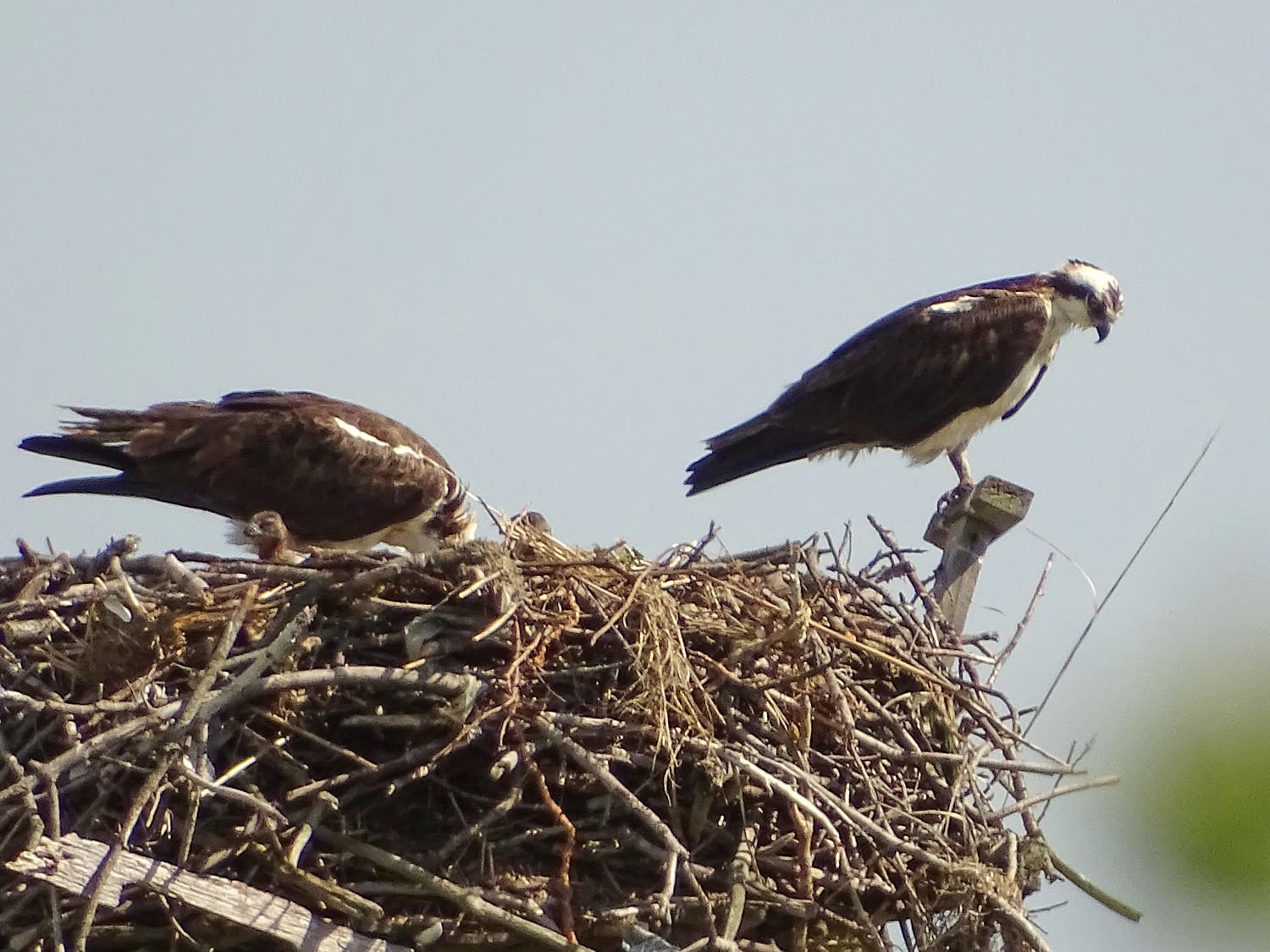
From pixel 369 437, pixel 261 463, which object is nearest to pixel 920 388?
pixel 369 437

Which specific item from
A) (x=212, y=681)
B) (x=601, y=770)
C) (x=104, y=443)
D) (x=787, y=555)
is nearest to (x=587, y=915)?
(x=601, y=770)

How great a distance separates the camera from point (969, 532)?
6.68 meters

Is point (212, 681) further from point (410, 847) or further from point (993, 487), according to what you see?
point (993, 487)

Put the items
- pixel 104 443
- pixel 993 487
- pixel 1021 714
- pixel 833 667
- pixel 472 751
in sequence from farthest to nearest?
pixel 104 443, pixel 993 487, pixel 1021 714, pixel 833 667, pixel 472 751

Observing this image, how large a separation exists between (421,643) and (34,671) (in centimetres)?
A: 110

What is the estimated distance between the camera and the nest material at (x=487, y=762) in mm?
4871

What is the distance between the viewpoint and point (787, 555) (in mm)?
6219

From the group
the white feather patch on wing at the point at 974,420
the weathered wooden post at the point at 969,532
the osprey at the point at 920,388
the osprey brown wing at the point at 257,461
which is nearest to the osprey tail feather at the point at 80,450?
the osprey brown wing at the point at 257,461

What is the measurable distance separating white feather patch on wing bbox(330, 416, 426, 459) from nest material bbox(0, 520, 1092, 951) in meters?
2.61

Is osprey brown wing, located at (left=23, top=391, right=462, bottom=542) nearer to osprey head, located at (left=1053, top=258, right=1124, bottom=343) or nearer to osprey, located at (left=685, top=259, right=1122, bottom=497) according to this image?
osprey, located at (left=685, top=259, right=1122, bottom=497)

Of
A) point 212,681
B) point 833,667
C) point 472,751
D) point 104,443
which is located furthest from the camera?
point 104,443

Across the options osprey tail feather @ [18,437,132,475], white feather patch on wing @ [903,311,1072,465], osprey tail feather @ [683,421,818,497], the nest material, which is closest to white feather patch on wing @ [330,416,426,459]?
osprey tail feather @ [18,437,132,475]

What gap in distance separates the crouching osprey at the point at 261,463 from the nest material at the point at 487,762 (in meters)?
2.44

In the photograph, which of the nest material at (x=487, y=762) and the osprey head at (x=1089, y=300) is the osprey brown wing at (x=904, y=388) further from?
the nest material at (x=487, y=762)
